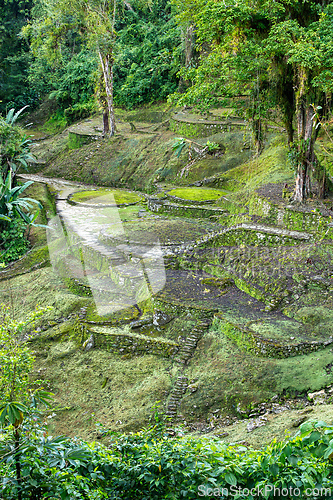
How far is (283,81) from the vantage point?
13.7 metres

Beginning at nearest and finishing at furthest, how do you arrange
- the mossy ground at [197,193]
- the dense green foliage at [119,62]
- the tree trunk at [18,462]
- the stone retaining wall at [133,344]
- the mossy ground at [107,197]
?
the tree trunk at [18,462], the stone retaining wall at [133,344], the mossy ground at [197,193], the mossy ground at [107,197], the dense green foliage at [119,62]

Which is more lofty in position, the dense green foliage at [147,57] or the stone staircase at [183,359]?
the dense green foliage at [147,57]

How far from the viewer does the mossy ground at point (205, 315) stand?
875 cm

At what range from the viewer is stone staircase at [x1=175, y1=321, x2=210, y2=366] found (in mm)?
9992

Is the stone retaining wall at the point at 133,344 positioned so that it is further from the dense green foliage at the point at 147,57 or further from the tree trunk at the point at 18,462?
the dense green foliage at the point at 147,57

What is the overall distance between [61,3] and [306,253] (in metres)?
21.4

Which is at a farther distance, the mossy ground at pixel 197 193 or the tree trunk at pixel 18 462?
the mossy ground at pixel 197 193

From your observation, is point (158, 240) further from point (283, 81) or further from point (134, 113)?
point (134, 113)

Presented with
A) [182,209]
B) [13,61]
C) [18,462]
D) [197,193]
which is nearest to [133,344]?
[18,462]

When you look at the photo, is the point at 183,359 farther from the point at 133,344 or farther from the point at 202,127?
the point at 202,127

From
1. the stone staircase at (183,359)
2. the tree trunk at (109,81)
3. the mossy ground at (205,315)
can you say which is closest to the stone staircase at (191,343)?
the stone staircase at (183,359)

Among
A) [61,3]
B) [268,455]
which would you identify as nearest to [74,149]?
[61,3]

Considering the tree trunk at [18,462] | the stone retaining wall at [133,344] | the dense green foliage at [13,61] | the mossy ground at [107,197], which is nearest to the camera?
the tree trunk at [18,462]

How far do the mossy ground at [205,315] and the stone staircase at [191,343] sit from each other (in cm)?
15
